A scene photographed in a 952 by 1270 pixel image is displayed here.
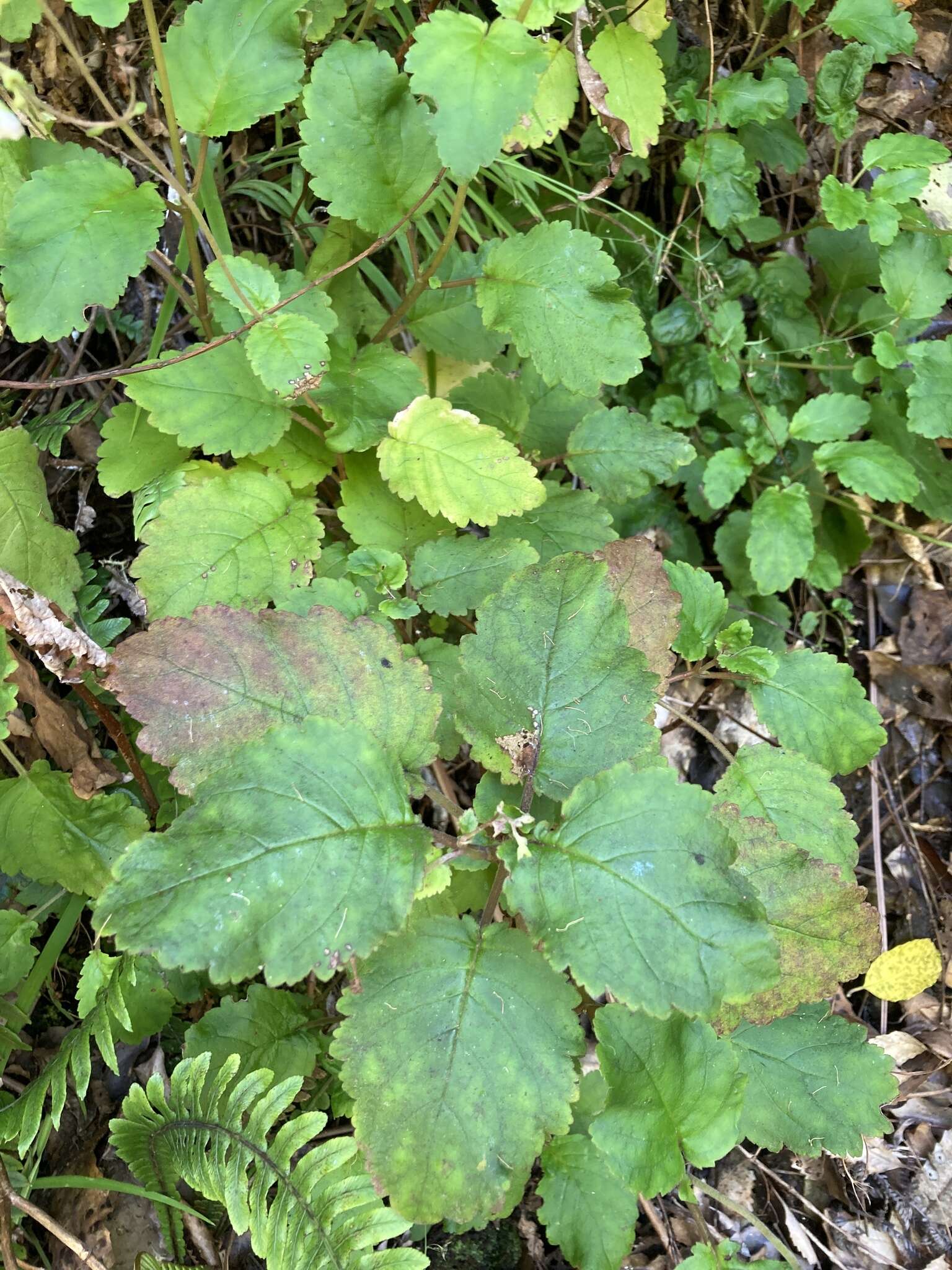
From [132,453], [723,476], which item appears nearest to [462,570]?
[132,453]

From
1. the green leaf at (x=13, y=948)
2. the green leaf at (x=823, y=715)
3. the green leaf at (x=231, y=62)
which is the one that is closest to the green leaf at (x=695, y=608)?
the green leaf at (x=823, y=715)

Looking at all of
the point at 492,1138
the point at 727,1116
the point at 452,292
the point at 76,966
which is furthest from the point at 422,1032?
the point at 452,292

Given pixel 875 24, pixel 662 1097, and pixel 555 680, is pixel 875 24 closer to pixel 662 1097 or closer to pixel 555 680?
pixel 555 680

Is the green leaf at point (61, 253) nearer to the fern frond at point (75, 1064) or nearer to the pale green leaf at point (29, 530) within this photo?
the pale green leaf at point (29, 530)

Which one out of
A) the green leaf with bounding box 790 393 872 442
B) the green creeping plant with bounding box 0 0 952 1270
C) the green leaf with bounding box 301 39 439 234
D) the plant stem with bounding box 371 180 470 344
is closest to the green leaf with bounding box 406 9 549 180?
the green creeping plant with bounding box 0 0 952 1270

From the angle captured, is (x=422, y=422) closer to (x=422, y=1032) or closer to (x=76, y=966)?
(x=422, y=1032)

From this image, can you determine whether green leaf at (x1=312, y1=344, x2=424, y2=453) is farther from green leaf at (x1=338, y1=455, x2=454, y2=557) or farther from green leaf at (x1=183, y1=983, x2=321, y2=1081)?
green leaf at (x1=183, y1=983, x2=321, y2=1081)

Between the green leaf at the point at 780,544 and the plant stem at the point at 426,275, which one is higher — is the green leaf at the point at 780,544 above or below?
below
